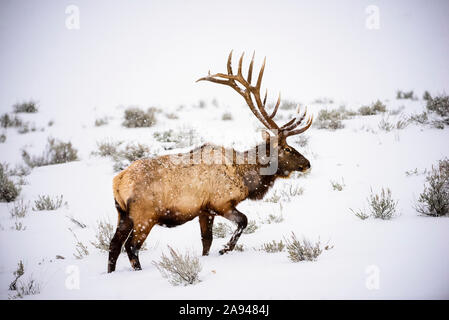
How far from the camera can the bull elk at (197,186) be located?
366 cm

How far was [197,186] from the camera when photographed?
3.96 m

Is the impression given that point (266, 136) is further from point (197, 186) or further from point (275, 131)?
point (197, 186)

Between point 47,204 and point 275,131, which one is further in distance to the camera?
point 47,204

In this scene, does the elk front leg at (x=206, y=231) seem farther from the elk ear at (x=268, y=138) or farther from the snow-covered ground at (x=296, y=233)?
the elk ear at (x=268, y=138)

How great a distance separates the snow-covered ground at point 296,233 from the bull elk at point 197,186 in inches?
18.7

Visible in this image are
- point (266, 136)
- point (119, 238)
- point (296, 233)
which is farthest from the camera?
point (266, 136)

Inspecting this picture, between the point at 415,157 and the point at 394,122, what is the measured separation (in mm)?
2792

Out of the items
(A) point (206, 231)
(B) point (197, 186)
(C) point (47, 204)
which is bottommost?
(C) point (47, 204)

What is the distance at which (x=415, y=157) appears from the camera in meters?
6.64

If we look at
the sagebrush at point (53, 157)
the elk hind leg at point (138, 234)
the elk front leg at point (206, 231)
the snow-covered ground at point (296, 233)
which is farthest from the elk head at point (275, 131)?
the sagebrush at point (53, 157)

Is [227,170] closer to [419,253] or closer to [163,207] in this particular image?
[163,207]

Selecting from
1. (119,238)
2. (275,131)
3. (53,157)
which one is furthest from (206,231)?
(53,157)

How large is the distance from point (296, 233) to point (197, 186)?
5.62 ft

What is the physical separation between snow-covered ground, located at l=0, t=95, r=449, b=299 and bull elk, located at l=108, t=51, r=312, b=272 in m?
0.48
